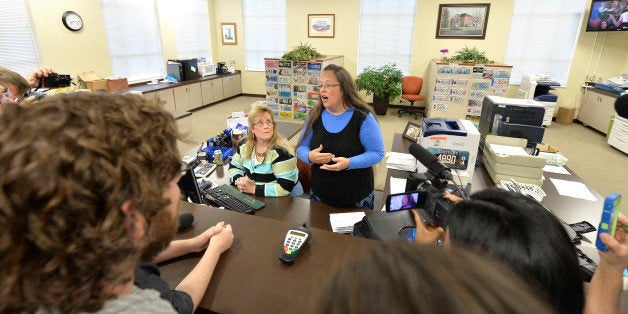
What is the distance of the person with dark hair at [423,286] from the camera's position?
1.27 ft

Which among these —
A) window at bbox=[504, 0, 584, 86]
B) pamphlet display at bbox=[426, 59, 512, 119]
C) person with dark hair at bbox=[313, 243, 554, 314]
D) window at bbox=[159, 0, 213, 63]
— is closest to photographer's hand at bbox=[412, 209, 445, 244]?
person with dark hair at bbox=[313, 243, 554, 314]

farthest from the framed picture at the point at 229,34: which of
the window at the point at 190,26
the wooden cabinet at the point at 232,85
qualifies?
the wooden cabinet at the point at 232,85

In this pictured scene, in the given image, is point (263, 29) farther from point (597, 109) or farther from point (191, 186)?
point (191, 186)

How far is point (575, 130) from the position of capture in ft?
21.4

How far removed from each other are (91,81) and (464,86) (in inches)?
263

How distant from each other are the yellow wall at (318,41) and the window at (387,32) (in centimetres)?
15

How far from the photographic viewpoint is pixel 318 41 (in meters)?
8.27

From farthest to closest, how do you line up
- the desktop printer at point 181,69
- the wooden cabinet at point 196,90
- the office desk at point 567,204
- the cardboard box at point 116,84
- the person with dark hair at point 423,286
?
the desktop printer at point 181,69 < the wooden cabinet at point 196,90 < the cardboard box at point 116,84 < the office desk at point 567,204 < the person with dark hair at point 423,286

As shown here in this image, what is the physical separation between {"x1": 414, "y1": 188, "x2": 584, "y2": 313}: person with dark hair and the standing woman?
49.6 inches

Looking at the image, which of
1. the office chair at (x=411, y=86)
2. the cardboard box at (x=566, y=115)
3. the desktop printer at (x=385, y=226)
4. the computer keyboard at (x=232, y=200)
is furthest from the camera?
the office chair at (x=411, y=86)

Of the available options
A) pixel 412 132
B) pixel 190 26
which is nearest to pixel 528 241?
pixel 412 132

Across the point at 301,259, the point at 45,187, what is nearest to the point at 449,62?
the point at 301,259

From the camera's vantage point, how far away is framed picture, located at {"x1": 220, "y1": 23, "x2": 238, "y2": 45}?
8.91 m

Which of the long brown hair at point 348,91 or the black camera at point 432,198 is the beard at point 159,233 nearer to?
the black camera at point 432,198
